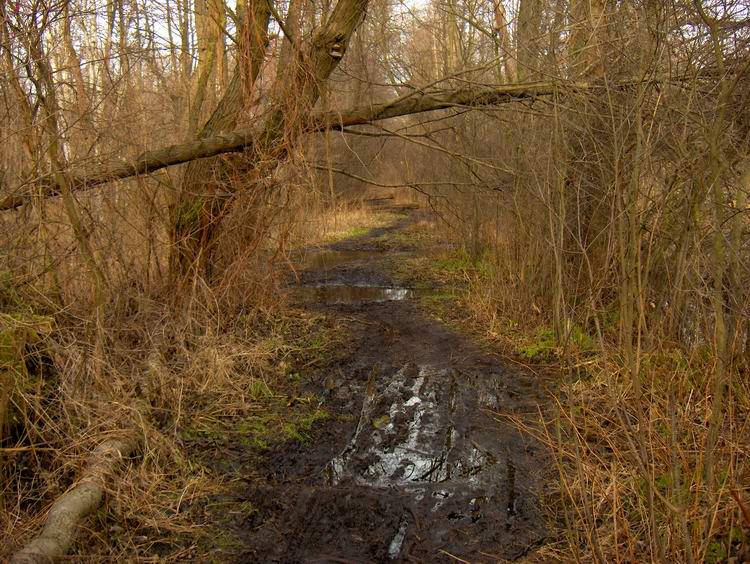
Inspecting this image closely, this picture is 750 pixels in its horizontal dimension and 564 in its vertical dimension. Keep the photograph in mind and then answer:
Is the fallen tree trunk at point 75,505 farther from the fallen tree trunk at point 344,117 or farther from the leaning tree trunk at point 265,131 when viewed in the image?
the leaning tree trunk at point 265,131

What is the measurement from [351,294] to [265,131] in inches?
164

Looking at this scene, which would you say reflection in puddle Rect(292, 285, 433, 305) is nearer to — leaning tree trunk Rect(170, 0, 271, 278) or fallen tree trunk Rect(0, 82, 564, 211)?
leaning tree trunk Rect(170, 0, 271, 278)

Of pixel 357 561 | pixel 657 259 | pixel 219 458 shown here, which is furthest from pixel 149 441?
pixel 657 259

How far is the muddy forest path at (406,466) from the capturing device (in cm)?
344

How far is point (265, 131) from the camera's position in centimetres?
647

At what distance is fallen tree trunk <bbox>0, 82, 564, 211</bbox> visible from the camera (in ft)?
19.8

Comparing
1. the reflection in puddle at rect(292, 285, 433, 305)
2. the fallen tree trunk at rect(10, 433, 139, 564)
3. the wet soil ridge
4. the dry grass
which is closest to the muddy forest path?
the wet soil ridge

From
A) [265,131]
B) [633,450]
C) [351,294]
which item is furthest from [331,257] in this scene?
[633,450]

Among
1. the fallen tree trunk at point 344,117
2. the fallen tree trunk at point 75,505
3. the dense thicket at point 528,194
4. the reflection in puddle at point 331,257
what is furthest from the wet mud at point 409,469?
the reflection in puddle at point 331,257

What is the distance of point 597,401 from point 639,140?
125 inches

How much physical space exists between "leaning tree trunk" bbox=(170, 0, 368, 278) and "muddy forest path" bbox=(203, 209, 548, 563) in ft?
7.16

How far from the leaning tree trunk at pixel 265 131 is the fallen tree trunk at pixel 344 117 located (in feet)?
0.70

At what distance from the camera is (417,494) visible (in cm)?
396

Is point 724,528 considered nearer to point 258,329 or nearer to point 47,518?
point 47,518
